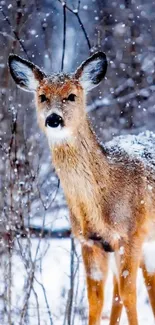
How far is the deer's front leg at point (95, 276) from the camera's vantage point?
6302 millimetres

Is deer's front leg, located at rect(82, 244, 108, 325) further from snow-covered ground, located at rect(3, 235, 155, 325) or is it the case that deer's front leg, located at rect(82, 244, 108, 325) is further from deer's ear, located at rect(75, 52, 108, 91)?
deer's ear, located at rect(75, 52, 108, 91)

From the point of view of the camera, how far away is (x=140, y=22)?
13.8 m

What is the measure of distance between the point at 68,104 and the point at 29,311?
6.65ft

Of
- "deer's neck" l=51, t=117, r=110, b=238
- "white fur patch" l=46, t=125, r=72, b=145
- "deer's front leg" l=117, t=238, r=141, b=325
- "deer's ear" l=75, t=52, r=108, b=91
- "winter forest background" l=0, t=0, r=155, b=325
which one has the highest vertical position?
"winter forest background" l=0, t=0, r=155, b=325

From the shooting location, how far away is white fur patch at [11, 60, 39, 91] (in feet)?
20.8

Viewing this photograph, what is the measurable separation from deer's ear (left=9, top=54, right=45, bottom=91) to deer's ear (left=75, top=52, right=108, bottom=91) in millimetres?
291

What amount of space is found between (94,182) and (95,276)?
0.77 meters

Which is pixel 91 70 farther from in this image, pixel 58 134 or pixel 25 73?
pixel 58 134

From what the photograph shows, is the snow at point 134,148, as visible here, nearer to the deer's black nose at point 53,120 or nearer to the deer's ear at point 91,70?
the deer's ear at point 91,70

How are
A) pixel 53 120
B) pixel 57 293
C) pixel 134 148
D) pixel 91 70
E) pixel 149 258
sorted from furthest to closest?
pixel 57 293, pixel 149 258, pixel 134 148, pixel 91 70, pixel 53 120

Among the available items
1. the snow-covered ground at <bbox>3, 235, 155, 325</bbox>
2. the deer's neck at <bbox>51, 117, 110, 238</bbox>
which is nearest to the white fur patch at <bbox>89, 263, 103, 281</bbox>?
the snow-covered ground at <bbox>3, 235, 155, 325</bbox>

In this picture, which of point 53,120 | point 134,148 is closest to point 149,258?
point 134,148

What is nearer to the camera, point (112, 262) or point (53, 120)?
point (53, 120)

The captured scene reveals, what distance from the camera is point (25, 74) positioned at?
21.0 ft
